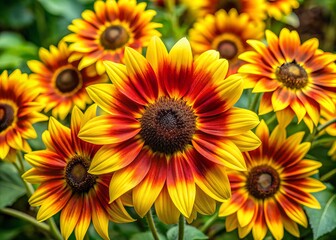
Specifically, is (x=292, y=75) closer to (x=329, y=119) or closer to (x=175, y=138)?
(x=329, y=119)

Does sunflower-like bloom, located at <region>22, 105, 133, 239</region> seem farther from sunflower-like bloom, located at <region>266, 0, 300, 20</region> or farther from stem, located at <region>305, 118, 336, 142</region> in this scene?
sunflower-like bloom, located at <region>266, 0, 300, 20</region>

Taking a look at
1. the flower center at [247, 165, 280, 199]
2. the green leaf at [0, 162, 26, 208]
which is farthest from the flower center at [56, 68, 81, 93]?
the flower center at [247, 165, 280, 199]

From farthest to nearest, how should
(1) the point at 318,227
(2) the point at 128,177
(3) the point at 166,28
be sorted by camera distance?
(3) the point at 166,28
(1) the point at 318,227
(2) the point at 128,177

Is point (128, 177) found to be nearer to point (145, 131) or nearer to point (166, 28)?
point (145, 131)

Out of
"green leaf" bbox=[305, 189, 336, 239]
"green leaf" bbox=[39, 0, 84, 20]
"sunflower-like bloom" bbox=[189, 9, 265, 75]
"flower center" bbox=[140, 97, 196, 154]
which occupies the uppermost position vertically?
"green leaf" bbox=[39, 0, 84, 20]

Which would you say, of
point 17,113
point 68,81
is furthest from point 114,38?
point 17,113

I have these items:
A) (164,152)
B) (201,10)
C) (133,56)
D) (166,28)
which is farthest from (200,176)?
(201,10)

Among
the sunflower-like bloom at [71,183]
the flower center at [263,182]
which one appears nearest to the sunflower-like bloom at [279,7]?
the flower center at [263,182]
